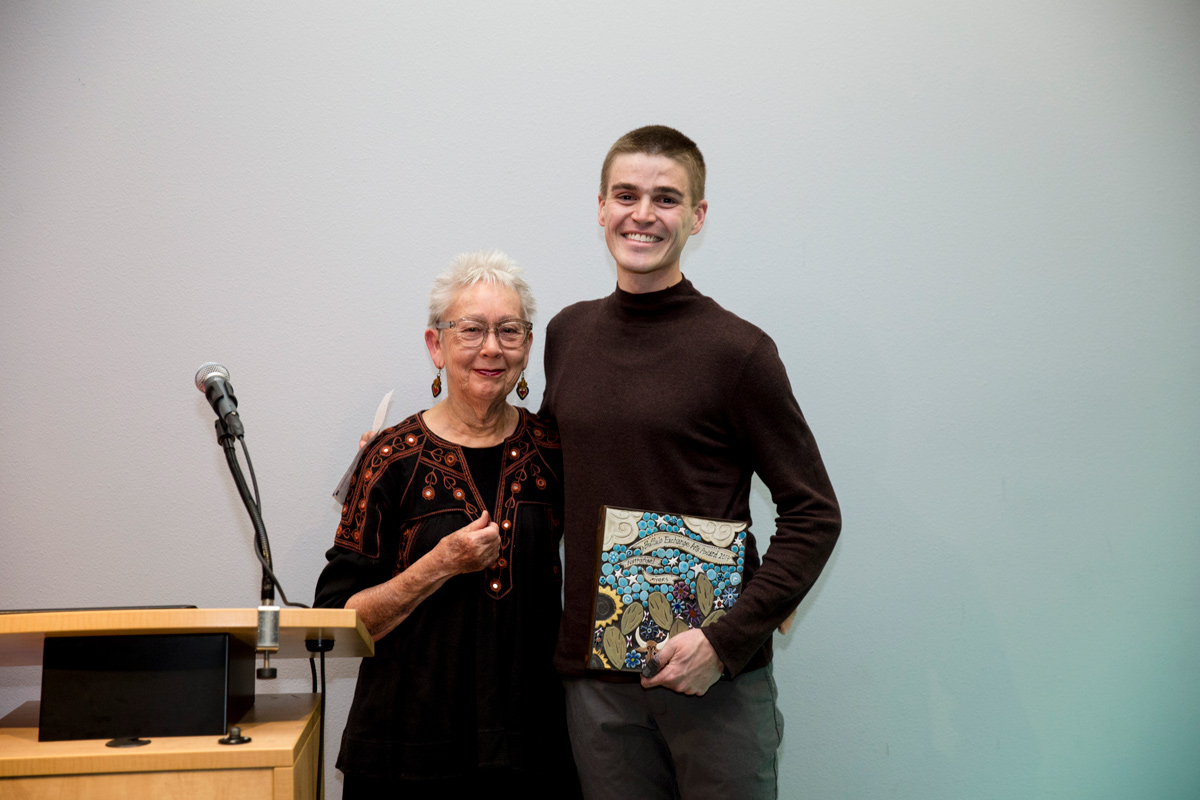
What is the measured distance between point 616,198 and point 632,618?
32.5 inches

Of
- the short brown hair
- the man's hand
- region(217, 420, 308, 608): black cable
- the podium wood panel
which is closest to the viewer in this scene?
the podium wood panel

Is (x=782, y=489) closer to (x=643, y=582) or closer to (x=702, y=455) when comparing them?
(x=702, y=455)

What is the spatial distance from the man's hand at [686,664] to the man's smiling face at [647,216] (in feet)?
2.27

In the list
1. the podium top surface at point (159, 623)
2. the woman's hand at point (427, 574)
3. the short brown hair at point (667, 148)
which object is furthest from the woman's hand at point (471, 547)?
the short brown hair at point (667, 148)

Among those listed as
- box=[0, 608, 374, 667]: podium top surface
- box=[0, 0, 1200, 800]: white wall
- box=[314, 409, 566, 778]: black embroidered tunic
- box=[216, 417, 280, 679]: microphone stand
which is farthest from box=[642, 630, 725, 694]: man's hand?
box=[0, 0, 1200, 800]: white wall

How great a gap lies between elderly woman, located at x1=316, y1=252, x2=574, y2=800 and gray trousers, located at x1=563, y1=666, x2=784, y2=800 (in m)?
0.15

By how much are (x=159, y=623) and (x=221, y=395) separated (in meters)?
0.37

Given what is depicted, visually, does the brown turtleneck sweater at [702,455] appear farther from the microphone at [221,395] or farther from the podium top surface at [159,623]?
the microphone at [221,395]

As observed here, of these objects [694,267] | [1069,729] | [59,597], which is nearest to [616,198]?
[694,267]

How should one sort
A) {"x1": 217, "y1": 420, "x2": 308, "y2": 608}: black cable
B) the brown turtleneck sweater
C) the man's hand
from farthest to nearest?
1. the brown turtleneck sweater
2. the man's hand
3. {"x1": 217, "y1": 420, "x2": 308, "y2": 608}: black cable

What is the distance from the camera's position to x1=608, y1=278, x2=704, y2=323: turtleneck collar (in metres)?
1.80

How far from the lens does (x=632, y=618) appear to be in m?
1.63

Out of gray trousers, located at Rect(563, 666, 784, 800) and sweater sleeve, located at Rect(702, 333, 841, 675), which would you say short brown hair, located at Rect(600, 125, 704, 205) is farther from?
gray trousers, located at Rect(563, 666, 784, 800)

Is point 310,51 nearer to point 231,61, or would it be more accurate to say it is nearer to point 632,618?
point 231,61
